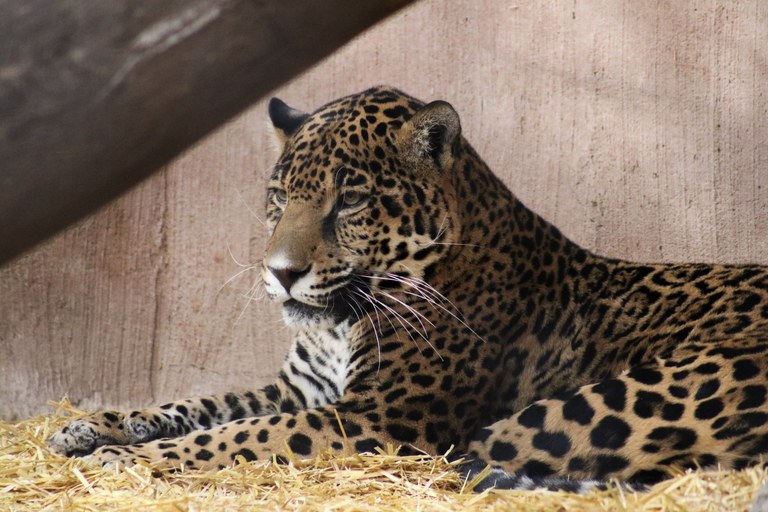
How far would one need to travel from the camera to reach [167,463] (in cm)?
500

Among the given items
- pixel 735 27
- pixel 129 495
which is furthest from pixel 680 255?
pixel 129 495

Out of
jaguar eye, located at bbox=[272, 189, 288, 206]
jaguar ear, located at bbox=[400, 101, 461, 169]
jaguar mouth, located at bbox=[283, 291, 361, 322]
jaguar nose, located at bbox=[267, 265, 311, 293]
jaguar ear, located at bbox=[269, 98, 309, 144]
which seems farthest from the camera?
jaguar ear, located at bbox=[269, 98, 309, 144]

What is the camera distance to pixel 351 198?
550cm

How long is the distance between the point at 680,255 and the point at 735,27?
5.17ft

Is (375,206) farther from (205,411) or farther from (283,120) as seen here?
(205,411)

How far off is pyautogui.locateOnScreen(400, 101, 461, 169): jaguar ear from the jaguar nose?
0.97 meters

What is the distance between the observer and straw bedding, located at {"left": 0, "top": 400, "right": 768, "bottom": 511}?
399cm

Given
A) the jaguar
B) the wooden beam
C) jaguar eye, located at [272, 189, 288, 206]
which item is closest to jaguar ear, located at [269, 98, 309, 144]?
the jaguar

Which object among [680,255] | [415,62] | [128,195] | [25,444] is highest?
[415,62]

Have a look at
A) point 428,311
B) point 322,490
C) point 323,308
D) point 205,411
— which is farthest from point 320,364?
point 322,490

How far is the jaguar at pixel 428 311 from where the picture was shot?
5.08 metres

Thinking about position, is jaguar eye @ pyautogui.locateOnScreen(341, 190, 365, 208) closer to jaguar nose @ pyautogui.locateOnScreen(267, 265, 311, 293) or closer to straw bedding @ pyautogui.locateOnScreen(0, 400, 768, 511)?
jaguar nose @ pyautogui.locateOnScreen(267, 265, 311, 293)

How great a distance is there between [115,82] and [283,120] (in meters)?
3.33

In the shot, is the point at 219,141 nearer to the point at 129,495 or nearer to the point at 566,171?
the point at 566,171
